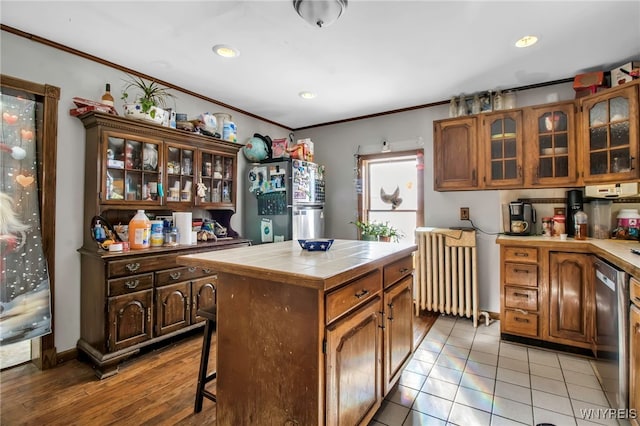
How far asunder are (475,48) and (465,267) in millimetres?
2055

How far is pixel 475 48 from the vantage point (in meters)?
2.30

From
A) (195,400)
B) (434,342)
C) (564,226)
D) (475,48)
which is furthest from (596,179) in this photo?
(195,400)

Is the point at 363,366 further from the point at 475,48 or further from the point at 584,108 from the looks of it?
the point at 584,108

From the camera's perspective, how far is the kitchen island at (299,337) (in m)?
1.16

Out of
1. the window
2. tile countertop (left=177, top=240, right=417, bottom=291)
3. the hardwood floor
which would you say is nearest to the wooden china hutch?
the hardwood floor

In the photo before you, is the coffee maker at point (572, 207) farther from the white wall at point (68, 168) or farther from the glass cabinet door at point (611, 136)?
the white wall at point (68, 168)

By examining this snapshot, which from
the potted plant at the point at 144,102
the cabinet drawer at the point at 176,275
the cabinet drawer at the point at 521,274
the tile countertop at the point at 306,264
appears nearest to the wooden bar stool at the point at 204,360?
the tile countertop at the point at 306,264

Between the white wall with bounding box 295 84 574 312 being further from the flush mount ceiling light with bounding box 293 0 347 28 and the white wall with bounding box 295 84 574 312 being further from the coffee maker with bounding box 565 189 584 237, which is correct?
the flush mount ceiling light with bounding box 293 0 347 28

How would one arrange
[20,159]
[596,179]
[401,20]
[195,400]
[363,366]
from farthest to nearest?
[596,179] < [20,159] < [401,20] < [195,400] < [363,366]

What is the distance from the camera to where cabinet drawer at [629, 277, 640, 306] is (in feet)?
4.86

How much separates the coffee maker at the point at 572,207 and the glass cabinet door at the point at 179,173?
143 inches

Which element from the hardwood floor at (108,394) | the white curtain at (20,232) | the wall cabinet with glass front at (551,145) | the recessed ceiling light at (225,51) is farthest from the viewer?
the wall cabinet with glass front at (551,145)

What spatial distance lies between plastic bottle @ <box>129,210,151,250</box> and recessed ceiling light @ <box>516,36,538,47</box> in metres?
3.25

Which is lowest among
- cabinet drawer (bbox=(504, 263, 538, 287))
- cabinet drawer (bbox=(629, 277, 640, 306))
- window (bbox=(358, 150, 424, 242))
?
cabinet drawer (bbox=(504, 263, 538, 287))
